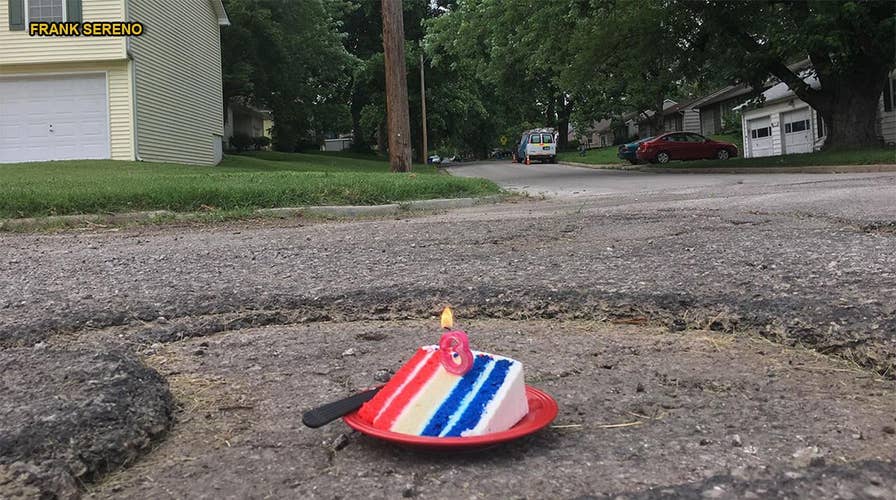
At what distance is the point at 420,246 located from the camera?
5402 mm

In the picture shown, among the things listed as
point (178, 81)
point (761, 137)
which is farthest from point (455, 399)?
point (761, 137)

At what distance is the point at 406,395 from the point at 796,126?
103ft

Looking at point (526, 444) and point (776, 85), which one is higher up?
point (776, 85)

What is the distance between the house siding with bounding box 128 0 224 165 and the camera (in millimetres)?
18594

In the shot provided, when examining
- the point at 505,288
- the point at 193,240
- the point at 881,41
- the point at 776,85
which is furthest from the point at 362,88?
the point at 505,288

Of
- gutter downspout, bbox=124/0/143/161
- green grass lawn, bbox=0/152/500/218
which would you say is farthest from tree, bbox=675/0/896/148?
gutter downspout, bbox=124/0/143/161

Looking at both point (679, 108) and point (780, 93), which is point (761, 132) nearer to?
point (780, 93)

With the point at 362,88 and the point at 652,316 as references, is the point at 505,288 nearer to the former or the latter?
the point at 652,316

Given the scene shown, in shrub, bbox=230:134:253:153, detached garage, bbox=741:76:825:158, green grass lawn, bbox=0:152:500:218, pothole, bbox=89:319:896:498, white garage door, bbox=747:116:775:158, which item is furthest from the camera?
shrub, bbox=230:134:253:153

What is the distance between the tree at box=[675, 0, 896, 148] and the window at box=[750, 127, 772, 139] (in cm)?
1087

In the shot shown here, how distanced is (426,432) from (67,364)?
1528 millimetres

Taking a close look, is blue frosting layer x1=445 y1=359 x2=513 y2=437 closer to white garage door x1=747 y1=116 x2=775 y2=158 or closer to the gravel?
the gravel

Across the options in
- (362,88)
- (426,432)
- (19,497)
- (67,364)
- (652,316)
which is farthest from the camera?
(362,88)

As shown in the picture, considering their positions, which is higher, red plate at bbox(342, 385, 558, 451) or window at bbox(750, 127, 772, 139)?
window at bbox(750, 127, 772, 139)
